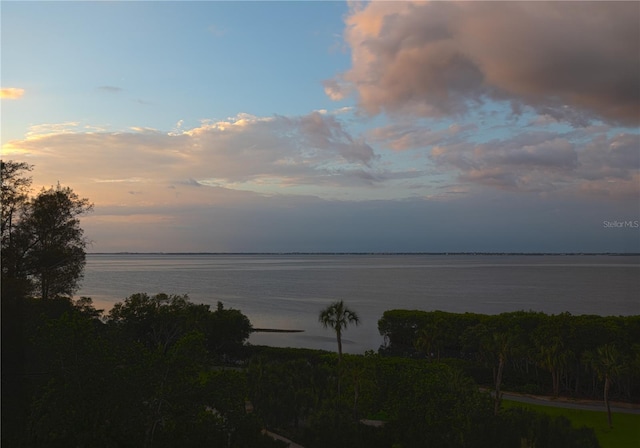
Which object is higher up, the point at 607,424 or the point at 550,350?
the point at 550,350

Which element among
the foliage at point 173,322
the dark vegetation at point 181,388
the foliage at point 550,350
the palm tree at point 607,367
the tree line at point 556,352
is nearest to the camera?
the dark vegetation at point 181,388

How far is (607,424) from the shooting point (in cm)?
3697

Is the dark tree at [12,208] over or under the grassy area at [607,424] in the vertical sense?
over

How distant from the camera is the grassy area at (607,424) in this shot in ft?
106

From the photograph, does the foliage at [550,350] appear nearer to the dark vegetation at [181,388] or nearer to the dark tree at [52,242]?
the dark vegetation at [181,388]

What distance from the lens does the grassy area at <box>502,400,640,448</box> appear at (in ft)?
106

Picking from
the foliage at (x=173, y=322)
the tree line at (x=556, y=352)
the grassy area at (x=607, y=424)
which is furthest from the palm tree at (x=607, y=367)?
the foliage at (x=173, y=322)

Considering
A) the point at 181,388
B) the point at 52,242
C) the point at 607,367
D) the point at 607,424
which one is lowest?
the point at 607,424

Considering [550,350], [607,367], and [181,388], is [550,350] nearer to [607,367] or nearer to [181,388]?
[607,367]

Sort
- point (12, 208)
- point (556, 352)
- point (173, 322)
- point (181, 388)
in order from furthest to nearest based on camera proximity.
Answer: point (173, 322) → point (556, 352) → point (12, 208) → point (181, 388)

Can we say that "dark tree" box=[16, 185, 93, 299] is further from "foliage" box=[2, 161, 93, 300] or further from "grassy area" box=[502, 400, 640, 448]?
"grassy area" box=[502, 400, 640, 448]

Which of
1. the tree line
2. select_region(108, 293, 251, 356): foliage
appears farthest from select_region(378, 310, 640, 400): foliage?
select_region(108, 293, 251, 356): foliage

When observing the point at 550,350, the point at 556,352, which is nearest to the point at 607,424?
the point at 550,350

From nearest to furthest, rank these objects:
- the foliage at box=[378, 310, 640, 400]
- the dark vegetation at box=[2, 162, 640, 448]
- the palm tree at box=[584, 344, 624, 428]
→ the dark vegetation at box=[2, 162, 640, 448]
the palm tree at box=[584, 344, 624, 428]
the foliage at box=[378, 310, 640, 400]
